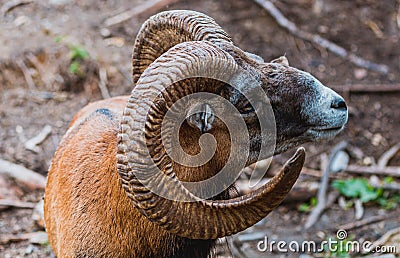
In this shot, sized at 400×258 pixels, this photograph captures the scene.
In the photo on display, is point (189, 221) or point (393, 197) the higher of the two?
point (189, 221)

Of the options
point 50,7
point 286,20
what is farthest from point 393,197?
point 50,7

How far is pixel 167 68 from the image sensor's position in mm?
4418

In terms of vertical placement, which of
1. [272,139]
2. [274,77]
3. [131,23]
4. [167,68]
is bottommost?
[131,23]

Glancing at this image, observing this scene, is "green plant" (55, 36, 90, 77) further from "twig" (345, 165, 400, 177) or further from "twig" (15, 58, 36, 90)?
"twig" (345, 165, 400, 177)

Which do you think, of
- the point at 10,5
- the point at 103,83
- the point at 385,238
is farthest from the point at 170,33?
Result: the point at 10,5

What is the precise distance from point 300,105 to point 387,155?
546cm

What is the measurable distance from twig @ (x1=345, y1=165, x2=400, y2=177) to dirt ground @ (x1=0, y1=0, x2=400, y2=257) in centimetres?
27

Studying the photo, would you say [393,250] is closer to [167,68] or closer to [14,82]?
[167,68]

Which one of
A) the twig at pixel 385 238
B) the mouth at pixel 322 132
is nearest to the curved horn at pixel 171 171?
the mouth at pixel 322 132

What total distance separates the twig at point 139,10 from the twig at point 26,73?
8.42 ft

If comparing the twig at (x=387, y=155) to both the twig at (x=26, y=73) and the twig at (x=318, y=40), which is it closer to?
the twig at (x=318, y=40)

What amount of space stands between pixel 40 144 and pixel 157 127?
5.64 m

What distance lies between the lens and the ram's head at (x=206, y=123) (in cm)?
438

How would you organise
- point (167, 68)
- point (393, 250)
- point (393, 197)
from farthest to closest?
1. point (393, 197)
2. point (393, 250)
3. point (167, 68)
